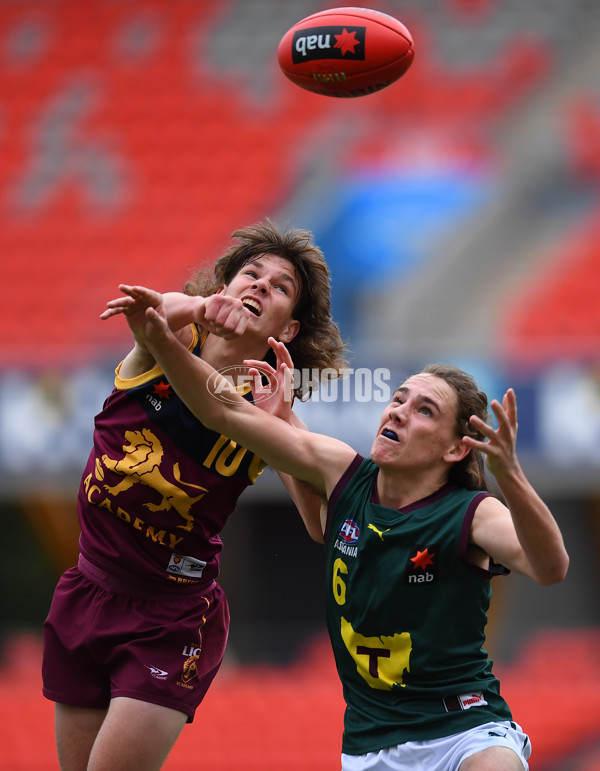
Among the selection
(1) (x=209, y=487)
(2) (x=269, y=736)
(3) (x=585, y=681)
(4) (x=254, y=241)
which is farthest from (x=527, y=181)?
(1) (x=209, y=487)

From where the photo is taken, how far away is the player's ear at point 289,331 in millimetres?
4035

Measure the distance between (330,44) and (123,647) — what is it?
2605 mm

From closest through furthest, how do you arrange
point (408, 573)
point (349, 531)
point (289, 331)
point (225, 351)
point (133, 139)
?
point (408, 573) → point (349, 531) → point (225, 351) → point (289, 331) → point (133, 139)

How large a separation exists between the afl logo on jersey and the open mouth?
836mm

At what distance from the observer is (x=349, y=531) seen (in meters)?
3.53

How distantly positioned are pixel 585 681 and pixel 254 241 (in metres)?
5.85

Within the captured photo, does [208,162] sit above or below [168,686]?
above

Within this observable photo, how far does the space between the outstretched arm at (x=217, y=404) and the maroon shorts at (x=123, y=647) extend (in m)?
0.70

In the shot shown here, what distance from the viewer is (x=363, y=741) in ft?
11.2

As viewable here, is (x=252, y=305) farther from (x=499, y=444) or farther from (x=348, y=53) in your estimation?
(x=348, y=53)

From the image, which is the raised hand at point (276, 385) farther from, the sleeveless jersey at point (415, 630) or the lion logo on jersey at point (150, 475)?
the sleeveless jersey at point (415, 630)

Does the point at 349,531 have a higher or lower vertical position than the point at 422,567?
higher

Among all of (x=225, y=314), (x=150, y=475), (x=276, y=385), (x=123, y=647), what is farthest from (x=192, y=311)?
(x=123, y=647)

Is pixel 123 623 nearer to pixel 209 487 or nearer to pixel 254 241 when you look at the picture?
pixel 209 487
